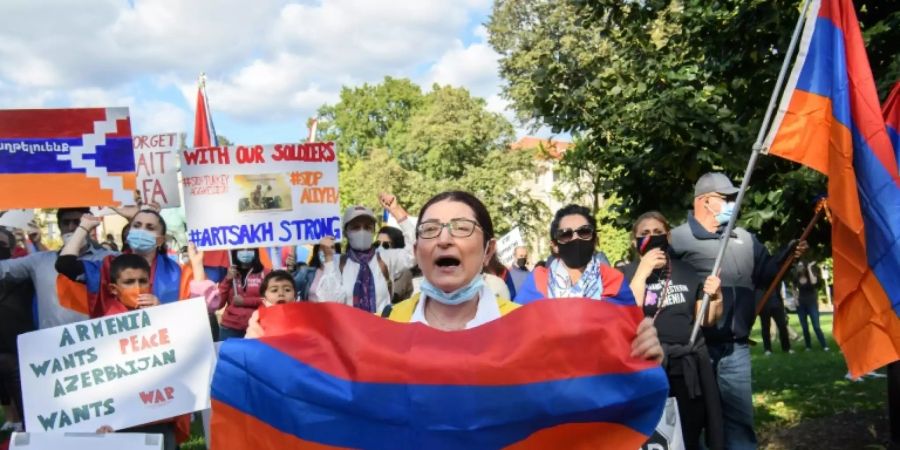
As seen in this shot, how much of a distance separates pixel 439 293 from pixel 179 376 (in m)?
2.67

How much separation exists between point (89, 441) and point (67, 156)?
2669mm

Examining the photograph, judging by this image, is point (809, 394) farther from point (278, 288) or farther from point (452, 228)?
point (452, 228)

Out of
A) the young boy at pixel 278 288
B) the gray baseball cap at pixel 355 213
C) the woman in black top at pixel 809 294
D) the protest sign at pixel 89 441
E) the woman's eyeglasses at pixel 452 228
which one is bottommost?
the woman in black top at pixel 809 294

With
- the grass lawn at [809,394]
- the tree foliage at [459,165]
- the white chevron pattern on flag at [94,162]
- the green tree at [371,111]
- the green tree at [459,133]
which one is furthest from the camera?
the green tree at [371,111]

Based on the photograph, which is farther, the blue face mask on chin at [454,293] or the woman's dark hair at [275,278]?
the woman's dark hair at [275,278]

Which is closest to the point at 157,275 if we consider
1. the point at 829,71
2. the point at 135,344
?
the point at 135,344

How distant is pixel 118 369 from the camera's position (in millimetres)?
5207

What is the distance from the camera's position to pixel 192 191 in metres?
7.76

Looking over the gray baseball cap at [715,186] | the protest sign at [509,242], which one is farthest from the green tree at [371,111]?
the gray baseball cap at [715,186]

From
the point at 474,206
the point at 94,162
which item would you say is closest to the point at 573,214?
the point at 474,206

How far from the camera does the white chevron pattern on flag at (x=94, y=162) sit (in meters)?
6.81

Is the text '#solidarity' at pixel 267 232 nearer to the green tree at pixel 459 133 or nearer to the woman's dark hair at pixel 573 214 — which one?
the woman's dark hair at pixel 573 214

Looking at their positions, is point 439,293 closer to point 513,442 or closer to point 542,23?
point 513,442

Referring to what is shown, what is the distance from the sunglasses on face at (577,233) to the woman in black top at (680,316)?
0.56 metres
